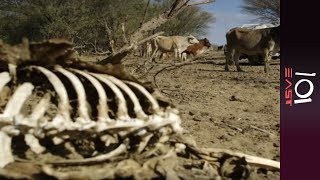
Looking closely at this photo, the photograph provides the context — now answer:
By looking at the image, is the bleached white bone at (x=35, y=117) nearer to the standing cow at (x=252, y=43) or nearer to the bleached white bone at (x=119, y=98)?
the bleached white bone at (x=119, y=98)

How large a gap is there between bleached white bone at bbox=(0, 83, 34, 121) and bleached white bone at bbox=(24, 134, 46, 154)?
11 cm

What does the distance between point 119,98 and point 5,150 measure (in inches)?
20.5

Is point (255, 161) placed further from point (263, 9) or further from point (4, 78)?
point (263, 9)

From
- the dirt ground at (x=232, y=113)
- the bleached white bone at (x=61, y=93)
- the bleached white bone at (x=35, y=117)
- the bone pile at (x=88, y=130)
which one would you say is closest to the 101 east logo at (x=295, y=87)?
the bone pile at (x=88, y=130)

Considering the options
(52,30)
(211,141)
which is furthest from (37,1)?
(211,141)

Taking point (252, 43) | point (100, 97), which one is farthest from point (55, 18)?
point (100, 97)

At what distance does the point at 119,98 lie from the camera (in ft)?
7.20

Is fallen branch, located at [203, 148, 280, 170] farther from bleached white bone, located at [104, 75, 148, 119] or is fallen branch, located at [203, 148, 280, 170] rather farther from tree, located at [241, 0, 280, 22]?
tree, located at [241, 0, 280, 22]

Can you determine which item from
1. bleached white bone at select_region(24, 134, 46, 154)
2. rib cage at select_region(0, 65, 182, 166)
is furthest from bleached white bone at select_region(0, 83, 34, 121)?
bleached white bone at select_region(24, 134, 46, 154)

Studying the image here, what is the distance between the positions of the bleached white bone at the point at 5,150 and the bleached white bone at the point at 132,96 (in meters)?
0.52

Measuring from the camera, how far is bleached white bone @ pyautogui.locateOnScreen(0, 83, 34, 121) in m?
1.96

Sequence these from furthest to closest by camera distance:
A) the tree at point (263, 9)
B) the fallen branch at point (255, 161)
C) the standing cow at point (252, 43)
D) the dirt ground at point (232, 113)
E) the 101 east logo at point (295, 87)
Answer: the tree at point (263, 9) → the standing cow at point (252, 43) → the dirt ground at point (232, 113) → the fallen branch at point (255, 161) → the 101 east logo at point (295, 87)

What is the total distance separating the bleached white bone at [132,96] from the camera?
2.16 metres

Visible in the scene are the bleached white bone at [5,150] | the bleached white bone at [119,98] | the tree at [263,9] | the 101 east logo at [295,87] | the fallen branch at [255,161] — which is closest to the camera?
the bleached white bone at [5,150]
